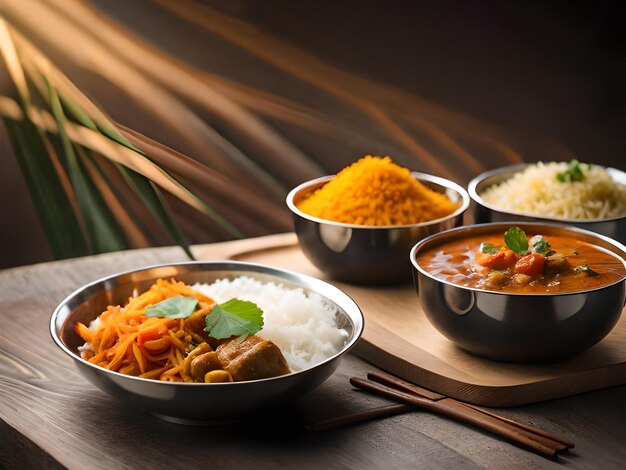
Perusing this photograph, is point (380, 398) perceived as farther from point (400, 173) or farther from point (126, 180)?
point (126, 180)

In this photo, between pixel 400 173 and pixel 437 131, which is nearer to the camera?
pixel 400 173

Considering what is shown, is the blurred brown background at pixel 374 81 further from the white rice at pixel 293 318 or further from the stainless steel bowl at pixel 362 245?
the white rice at pixel 293 318

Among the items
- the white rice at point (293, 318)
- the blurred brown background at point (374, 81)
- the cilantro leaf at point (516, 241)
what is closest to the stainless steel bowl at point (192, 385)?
the white rice at point (293, 318)

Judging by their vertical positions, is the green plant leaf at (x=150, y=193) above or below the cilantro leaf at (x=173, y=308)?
above

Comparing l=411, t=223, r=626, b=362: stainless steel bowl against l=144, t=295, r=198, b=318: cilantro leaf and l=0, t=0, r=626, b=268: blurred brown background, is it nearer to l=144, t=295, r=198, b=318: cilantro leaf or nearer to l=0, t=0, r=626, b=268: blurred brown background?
l=144, t=295, r=198, b=318: cilantro leaf

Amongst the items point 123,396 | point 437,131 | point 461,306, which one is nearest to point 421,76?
point 437,131

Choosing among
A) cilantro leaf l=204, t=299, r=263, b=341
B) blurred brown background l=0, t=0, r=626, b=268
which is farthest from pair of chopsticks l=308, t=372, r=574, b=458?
blurred brown background l=0, t=0, r=626, b=268
